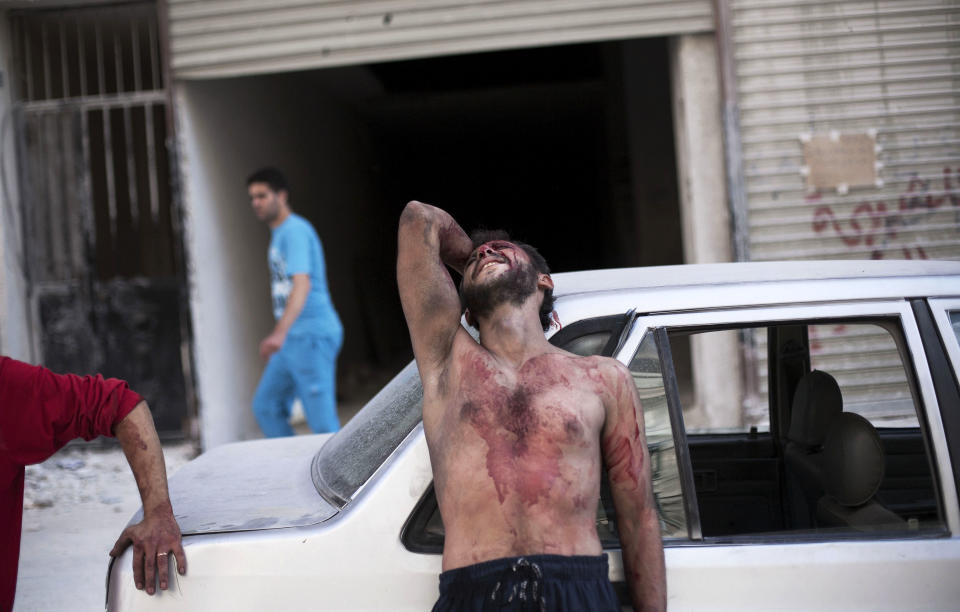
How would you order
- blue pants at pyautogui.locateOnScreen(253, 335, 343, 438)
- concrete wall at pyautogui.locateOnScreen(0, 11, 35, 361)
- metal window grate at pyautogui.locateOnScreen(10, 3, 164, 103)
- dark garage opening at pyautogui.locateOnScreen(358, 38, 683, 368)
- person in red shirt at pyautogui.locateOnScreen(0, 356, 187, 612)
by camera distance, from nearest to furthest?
person in red shirt at pyautogui.locateOnScreen(0, 356, 187, 612) < blue pants at pyautogui.locateOnScreen(253, 335, 343, 438) < concrete wall at pyautogui.locateOnScreen(0, 11, 35, 361) < metal window grate at pyautogui.locateOnScreen(10, 3, 164, 103) < dark garage opening at pyautogui.locateOnScreen(358, 38, 683, 368)

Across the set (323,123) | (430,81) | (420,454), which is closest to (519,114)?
(430,81)

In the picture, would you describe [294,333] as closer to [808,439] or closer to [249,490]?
[249,490]

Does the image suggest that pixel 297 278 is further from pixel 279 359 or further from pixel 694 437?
pixel 694 437

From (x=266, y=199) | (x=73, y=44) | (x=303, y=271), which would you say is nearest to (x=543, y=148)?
(x=73, y=44)

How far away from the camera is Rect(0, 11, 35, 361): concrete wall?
6566 mm

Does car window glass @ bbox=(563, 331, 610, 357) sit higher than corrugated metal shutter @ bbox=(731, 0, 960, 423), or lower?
lower

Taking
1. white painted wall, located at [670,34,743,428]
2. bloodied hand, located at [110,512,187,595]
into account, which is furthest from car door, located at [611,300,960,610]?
white painted wall, located at [670,34,743,428]

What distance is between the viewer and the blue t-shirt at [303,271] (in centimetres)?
491

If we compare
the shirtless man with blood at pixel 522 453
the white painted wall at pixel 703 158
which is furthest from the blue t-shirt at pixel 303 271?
the shirtless man with blood at pixel 522 453

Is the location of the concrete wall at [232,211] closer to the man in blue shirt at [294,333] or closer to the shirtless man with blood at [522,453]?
the man in blue shirt at [294,333]

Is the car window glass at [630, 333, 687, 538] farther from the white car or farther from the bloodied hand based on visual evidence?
the bloodied hand

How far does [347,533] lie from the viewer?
1.97 meters

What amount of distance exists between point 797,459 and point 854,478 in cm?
42

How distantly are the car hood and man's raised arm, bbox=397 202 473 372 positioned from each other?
17.8 inches
